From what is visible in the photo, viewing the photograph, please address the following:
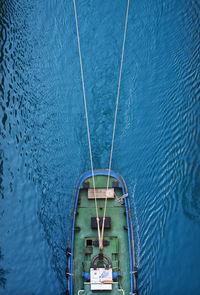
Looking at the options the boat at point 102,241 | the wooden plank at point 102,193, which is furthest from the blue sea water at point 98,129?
the wooden plank at point 102,193

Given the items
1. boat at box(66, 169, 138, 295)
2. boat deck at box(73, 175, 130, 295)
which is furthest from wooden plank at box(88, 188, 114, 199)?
boat deck at box(73, 175, 130, 295)

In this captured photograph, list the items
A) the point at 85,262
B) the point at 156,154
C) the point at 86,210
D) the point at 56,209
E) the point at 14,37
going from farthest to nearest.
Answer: the point at 14,37 < the point at 156,154 < the point at 56,209 < the point at 86,210 < the point at 85,262

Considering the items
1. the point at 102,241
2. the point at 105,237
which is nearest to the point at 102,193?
the point at 105,237

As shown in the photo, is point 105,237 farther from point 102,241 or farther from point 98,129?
point 98,129

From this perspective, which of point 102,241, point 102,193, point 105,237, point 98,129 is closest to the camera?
point 102,241

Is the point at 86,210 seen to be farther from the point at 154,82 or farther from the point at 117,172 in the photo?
the point at 154,82

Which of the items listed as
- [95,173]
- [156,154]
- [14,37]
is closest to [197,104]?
[156,154]
